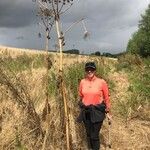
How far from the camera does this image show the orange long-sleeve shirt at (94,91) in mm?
11641

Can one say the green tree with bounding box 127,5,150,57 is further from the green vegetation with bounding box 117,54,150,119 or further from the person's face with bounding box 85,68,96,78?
the person's face with bounding box 85,68,96,78

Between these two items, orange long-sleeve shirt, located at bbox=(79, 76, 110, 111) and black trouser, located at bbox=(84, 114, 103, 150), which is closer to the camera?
orange long-sleeve shirt, located at bbox=(79, 76, 110, 111)

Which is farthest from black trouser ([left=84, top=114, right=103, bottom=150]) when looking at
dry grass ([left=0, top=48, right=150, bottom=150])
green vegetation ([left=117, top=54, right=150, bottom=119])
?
green vegetation ([left=117, top=54, right=150, bottom=119])

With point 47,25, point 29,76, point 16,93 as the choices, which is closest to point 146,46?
point 29,76

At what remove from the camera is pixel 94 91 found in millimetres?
11633

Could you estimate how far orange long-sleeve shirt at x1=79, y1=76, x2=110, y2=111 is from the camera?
11641 millimetres

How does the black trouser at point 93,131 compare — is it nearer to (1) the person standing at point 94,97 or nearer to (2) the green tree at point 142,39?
(1) the person standing at point 94,97

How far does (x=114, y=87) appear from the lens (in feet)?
56.5

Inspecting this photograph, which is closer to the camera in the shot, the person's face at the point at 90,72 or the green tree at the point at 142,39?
the person's face at the point at 90,72

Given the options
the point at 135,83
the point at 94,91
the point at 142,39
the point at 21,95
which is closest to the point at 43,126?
the point at 21,95

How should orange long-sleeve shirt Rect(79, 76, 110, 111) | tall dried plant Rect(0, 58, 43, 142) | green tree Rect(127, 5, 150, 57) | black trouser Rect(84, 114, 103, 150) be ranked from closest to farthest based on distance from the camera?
orange long-sleeve shirt Rect(79, 76, 110, 111) < black trouser Rect(84, 114, 103, 150) < tall dried plant Rect(0, 58, 43, 142) < green tree Rect(127, 5, 150, 57)

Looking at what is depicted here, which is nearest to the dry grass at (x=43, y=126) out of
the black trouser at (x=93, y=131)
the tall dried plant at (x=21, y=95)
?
the tall dried plant at (x=21, y=95)

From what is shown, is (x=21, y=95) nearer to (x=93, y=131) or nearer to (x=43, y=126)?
(x=43, y=126)

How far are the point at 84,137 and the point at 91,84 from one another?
2.20 m
